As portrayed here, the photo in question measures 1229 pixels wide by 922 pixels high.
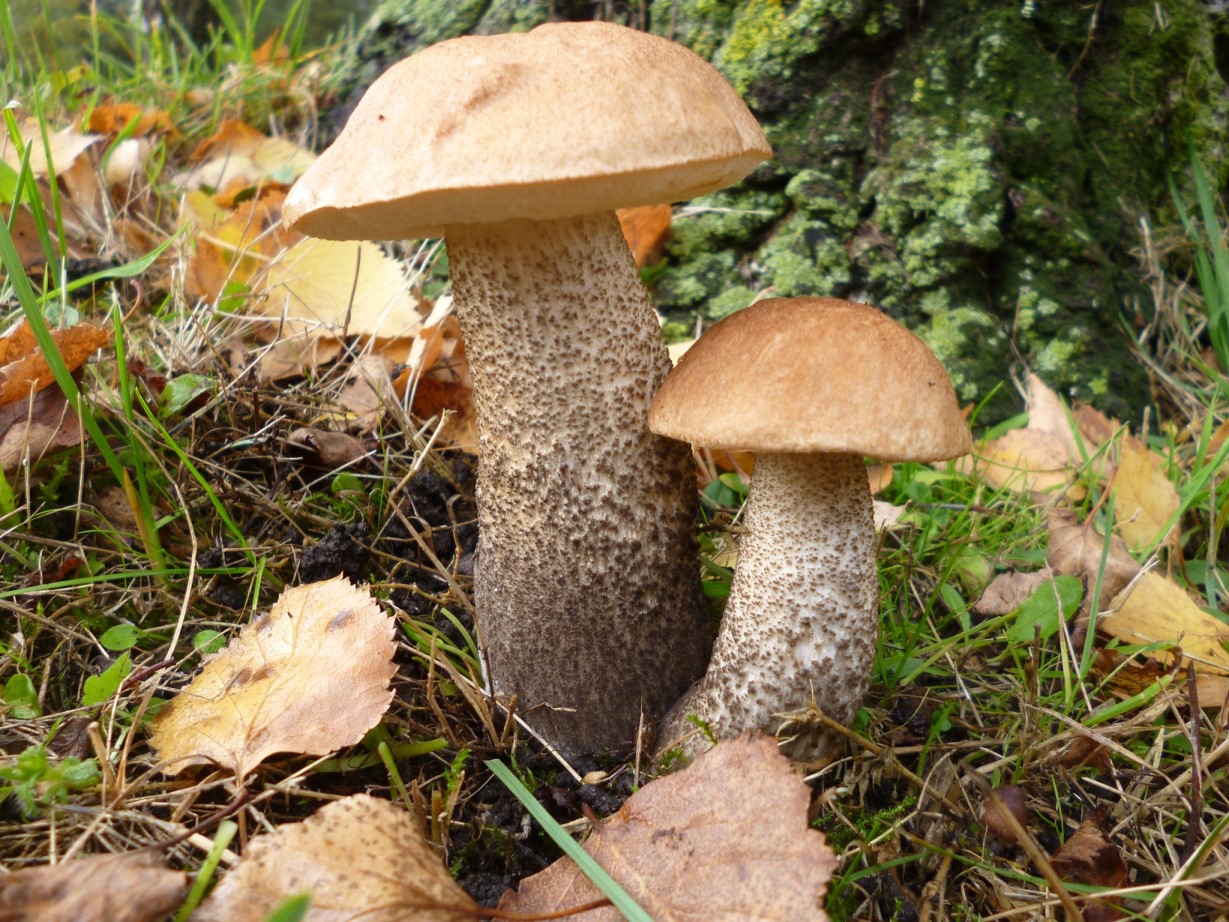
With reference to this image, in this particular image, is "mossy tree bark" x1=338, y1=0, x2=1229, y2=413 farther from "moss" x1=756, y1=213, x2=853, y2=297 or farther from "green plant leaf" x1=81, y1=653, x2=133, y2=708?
"green plant leaf" x1=81, y1=653, x2=133, y2=708

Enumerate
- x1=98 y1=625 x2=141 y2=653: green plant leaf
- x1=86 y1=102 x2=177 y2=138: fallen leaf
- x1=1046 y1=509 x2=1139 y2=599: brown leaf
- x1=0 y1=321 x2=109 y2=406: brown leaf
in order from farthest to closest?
x1=86 y1=102 x2=177 y2=138: fallen leaf < x1=1046 y1=509 x2=1139 y2=599: brown leaf < x1=0 y1=321 x2=109 y2=406: brown leaf < x1=98 y1=625 x2=141 y2=653: green plant leaf

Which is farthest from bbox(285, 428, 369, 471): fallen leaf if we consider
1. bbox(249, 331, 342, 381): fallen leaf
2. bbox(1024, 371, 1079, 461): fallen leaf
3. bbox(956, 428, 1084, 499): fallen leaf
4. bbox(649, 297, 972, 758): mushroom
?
bbox(1024, 371, 1079, 461): fallen leaf

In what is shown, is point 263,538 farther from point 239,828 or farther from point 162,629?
point 239,828

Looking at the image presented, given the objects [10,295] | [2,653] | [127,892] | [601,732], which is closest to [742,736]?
[601,732]

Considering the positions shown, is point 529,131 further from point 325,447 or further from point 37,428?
point 37,428

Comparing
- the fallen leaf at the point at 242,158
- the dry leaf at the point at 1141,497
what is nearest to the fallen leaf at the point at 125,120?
the fallen leaf at the point at 242,158

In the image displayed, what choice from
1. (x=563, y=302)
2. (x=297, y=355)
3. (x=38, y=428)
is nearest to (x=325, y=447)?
(x=297, y=355)
